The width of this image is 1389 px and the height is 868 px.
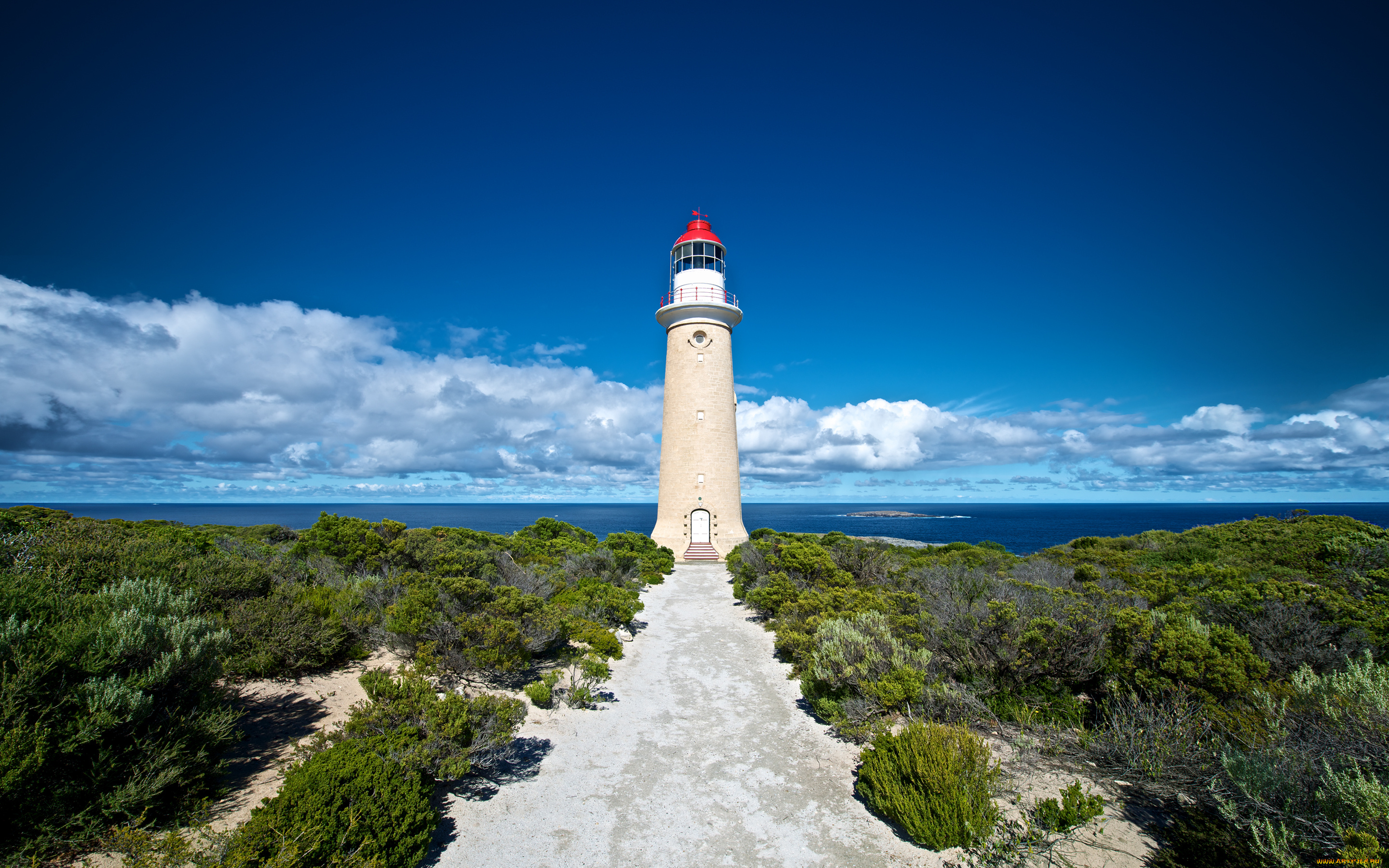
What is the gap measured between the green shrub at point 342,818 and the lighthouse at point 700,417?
675 inches

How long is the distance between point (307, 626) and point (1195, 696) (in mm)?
10867

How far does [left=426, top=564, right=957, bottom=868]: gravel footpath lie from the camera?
4.43 metres

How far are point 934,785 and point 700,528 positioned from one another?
17250 millimetres

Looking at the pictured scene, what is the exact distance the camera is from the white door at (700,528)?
71.1 ft

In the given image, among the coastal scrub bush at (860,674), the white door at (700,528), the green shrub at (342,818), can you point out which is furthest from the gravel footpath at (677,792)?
the white door at (700,528)

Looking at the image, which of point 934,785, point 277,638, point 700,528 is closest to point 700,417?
point 700,528

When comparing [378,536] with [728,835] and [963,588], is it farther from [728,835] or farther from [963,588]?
[963,588]

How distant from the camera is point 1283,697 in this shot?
5.45 metres

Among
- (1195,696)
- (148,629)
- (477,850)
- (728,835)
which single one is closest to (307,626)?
(148,629)

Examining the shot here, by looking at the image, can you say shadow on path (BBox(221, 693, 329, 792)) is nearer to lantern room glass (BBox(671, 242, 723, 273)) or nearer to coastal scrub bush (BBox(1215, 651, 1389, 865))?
coastal scrub bush (BBox(1215, 651, 1389, 865))

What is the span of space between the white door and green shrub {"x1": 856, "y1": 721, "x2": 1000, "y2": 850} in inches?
646

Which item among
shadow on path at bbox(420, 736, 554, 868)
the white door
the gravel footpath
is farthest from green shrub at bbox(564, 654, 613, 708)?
the white door

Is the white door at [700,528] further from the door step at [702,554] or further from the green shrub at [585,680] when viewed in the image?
the green shrub at [585,680]

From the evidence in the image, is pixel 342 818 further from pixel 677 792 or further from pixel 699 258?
pixel 699 258
